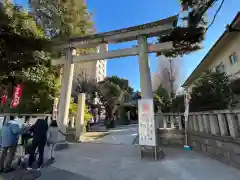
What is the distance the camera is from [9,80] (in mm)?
8469

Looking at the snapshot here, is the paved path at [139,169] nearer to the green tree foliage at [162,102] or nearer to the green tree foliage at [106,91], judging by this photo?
the green tree foliage at [162,102]

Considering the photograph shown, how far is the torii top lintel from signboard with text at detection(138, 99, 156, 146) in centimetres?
291

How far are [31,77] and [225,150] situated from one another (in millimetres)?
8964

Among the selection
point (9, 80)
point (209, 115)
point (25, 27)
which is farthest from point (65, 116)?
point (209, 115)

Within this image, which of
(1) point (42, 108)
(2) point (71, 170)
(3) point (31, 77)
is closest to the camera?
(2) point (71, 170)

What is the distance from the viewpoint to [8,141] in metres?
4.14

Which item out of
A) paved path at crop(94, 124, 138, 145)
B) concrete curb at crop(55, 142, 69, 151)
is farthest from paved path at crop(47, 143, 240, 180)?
paved path at crop(94, 124, 138, 145)

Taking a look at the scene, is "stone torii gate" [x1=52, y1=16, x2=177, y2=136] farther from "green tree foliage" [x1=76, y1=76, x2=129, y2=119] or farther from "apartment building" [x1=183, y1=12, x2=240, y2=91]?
"green tree foliage" [x1=76, y1=76, x2=129, y2=119]

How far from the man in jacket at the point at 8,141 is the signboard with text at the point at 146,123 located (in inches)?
145

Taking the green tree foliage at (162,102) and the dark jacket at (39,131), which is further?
the green tree foliage at (162,102)

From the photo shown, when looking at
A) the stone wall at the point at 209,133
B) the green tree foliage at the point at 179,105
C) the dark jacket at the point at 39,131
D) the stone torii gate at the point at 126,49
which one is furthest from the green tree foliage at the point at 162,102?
the dark jacket at the point at 39,131

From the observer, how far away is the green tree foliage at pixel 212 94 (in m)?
5.93

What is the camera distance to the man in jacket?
413cm

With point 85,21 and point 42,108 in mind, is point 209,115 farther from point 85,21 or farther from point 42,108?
point 85,21
